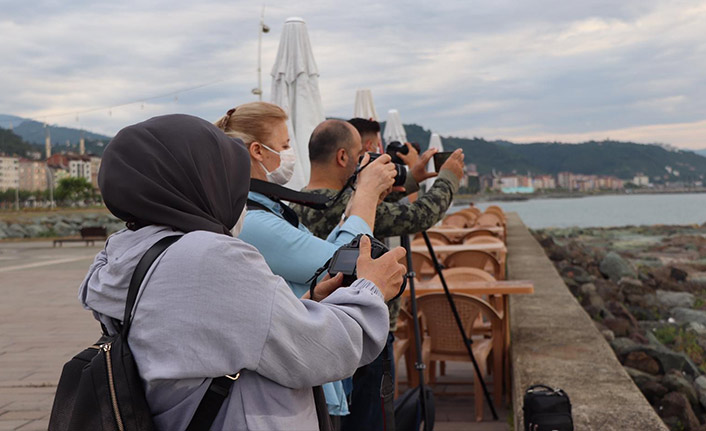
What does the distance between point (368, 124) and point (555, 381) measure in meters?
1.78

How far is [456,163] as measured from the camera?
272 cm

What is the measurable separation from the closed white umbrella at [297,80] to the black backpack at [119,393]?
18.7ft

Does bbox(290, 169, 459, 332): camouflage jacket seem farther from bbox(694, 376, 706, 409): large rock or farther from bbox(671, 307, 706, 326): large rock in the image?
bbox(671, 307, 706, 326): large rock

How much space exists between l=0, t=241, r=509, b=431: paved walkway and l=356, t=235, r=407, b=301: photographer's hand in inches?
127

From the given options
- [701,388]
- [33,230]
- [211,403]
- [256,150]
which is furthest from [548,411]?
[33,230]

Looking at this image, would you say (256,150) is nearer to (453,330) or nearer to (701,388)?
(453,330)

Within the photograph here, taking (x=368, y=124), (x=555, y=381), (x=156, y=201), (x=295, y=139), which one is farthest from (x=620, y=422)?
(x=295, y=139)

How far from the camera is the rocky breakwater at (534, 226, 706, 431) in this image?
17.5 feet

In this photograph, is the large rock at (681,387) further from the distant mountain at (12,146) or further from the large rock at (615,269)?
the distant mountain at (12,146)

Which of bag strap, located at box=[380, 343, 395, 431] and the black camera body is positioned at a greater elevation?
the black camera body

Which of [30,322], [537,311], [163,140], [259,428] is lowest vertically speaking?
[30,322]

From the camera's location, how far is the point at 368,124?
3.75 m

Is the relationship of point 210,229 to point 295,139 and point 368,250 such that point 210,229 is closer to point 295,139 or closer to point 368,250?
point 368,250

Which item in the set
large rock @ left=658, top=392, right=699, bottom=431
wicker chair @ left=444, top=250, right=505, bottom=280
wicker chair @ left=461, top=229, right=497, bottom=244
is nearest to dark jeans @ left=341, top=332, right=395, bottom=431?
large rock @ left=658, top=392, right=699, bottom=431
